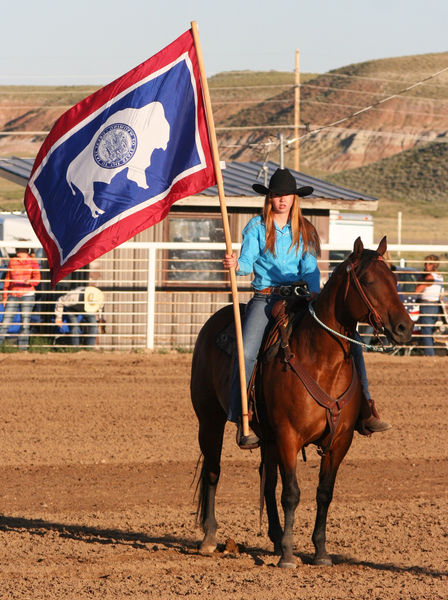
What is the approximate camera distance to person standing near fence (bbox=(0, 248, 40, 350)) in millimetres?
18219

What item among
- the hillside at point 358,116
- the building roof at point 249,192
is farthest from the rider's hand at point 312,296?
the hillside at point 358,116

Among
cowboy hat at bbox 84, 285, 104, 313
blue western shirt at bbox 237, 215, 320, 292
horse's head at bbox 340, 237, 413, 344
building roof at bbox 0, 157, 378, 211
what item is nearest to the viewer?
horse's head at bbox 340, 237, 413, 344

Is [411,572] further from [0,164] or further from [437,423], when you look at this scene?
[0,164]

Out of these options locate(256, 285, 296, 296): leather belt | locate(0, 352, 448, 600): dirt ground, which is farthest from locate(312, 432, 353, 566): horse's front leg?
locate(256, 285, 296, 296): leather belt

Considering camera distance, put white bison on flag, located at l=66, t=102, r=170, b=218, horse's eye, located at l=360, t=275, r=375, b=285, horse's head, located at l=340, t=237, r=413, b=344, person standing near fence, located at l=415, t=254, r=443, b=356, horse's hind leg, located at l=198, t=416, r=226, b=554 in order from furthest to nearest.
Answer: person standing near fence, located at l=415, t=254, r=443, b=356 < white bison on flag, located at l=66, t=102, r=170, b=218 < horse's hind leg, located at l=198, t=416, r=226, b=554 < horse's eye, located at l=360, t=275, r=375, b=285 < horse's head, located at l=340, t=237, r=413, b=344

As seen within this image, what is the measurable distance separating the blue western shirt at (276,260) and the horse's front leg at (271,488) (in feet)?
3.74

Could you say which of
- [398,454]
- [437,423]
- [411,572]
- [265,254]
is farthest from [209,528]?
[437,423]

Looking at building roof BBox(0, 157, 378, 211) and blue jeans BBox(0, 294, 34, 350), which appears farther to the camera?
building roof BBox(0, 157, 378, 211)

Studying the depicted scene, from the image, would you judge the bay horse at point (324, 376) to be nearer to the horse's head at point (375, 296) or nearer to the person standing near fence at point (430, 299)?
the horse's head at point (375, 296)

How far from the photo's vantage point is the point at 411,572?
662cm

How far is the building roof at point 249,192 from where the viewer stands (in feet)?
65.5

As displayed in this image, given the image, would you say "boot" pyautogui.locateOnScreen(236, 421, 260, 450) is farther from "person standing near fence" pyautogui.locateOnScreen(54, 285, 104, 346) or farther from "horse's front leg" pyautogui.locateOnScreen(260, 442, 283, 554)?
"person standing near fence" pyautogui.locateOnScreen(54, 285, 104, 346)

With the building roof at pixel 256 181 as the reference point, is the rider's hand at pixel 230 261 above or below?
below

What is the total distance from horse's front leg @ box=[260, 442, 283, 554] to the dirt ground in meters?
0.15
